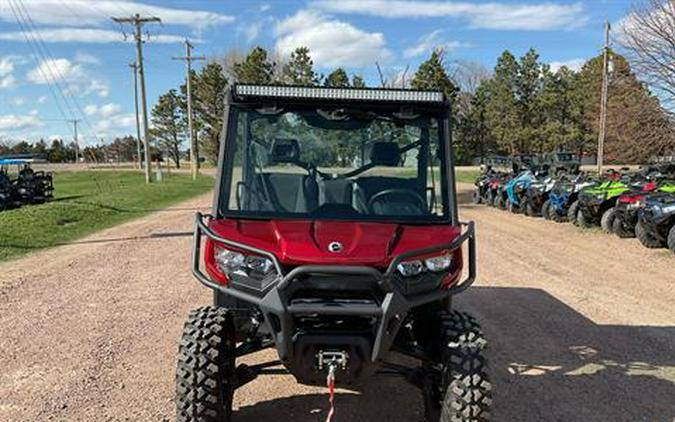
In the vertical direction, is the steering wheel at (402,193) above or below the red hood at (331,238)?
above

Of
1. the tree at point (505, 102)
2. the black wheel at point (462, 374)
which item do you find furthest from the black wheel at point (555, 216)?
the tree at point (505, 102)

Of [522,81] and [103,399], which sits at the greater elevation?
[522,81]

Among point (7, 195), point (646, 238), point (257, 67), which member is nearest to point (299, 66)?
point (257, 67)

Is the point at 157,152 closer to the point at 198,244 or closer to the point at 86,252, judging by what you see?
the point at 86,252

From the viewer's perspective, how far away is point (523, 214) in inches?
765

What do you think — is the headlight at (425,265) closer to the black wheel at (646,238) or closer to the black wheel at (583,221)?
the black wheel at (646,238)

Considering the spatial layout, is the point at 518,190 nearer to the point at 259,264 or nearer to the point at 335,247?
the point at 335,247

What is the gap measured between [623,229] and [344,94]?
10.4 metres

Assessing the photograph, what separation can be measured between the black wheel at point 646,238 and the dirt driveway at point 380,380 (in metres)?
0.19

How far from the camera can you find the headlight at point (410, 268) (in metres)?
3.46

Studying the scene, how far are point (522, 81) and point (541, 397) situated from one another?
61996 mm

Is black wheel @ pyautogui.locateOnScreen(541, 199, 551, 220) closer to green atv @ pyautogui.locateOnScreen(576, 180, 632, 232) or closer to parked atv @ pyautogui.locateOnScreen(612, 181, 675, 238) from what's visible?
green atv @ pyautogui.locateOnScreen(576, 180, 632, 232)

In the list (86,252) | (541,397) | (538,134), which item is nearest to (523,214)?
(86,252)

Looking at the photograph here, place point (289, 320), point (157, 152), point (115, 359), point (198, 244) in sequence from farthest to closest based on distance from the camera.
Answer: point (157, 152), point (115, 359), point (198, 244), point (289, 320)
